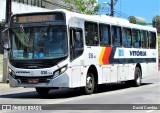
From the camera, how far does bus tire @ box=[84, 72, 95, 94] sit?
59.7 ft

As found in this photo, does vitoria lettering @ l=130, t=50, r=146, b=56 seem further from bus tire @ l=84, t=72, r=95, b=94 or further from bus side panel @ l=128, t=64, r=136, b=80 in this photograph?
bus tire @ l=84, t=72, r=95, b=94

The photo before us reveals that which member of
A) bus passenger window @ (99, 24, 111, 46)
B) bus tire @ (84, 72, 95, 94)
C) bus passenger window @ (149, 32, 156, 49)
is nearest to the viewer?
bus tire @ (84, 72, 95, 94)

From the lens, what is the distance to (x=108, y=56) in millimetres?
20391

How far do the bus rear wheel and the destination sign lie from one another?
2.81m

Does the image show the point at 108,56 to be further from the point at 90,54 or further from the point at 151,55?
the point at 151,55

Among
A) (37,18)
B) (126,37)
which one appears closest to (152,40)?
(126,37)

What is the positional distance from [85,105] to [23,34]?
4.71m

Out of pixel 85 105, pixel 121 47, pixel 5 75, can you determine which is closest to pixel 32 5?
pixel 5 75

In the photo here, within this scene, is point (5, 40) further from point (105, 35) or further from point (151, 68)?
point (151, 68)

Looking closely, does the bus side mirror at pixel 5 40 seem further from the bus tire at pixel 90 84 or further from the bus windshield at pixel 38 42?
the bus tire at pixel 90 84

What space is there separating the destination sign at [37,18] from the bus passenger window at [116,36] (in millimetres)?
4477

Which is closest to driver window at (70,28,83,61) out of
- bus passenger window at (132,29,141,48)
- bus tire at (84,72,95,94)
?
bus tire at (84,72,95,94)

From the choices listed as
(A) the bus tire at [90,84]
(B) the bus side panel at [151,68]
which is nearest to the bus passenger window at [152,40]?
(B) the bus side panel at [151,68]

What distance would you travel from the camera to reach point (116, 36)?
2127 centimetres
